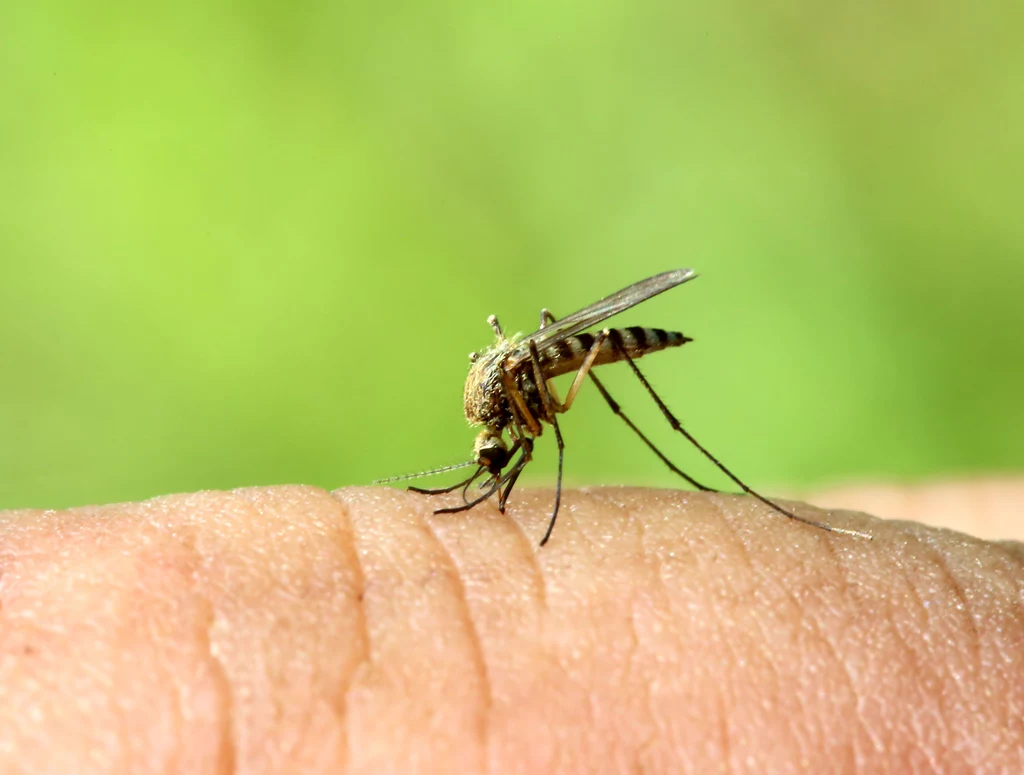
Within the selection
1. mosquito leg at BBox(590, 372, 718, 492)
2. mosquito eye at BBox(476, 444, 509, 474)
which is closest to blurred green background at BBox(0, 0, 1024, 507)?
mosquito leg at BBox(590, 372, 718, 492)

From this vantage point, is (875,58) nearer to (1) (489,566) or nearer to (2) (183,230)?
(2) (183,230)

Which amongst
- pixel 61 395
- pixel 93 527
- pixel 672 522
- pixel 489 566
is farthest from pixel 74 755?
pixel 61 395

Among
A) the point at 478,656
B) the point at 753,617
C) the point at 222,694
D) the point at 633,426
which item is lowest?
→ the point at 753,617

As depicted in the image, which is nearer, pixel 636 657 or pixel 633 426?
pixel 636 657

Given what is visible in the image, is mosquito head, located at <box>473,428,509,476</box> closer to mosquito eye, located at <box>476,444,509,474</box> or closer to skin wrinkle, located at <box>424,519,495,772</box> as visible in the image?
mosquito eye, located at <box>476,444,509,474</box>

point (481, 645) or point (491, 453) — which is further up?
point (491, 453)

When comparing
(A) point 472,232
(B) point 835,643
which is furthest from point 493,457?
(A) point 472,232

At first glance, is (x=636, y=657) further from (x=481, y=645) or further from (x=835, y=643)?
(x=835, y=643)
